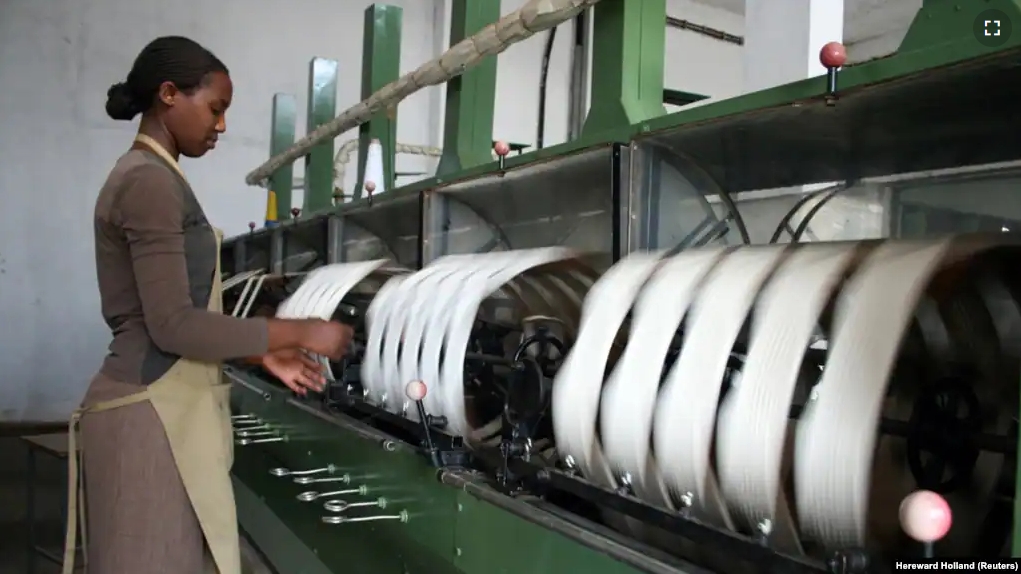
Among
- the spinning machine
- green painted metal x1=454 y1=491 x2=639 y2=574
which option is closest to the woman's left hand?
the spinning machine

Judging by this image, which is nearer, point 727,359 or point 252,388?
point 727,359

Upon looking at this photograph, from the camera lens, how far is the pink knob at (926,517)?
1.76 feet

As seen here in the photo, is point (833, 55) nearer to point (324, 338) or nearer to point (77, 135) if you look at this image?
point (324, 338)

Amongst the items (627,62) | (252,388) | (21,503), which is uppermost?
(627,62)

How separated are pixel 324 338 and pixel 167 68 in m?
0.46

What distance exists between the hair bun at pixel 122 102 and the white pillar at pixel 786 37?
1.55 metres

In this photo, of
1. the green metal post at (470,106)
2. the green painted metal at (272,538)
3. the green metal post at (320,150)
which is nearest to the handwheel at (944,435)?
the green painted metal at (272,538)

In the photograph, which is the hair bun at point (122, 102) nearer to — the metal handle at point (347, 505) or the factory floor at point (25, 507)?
the metal handle at point (347, 505)

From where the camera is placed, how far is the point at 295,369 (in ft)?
4.08

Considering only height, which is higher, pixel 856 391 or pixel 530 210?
pixel 530 210

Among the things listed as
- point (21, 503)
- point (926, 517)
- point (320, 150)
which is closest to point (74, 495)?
point (926, 517)

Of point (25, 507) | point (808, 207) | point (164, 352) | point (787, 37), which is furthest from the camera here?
point (25, 507)

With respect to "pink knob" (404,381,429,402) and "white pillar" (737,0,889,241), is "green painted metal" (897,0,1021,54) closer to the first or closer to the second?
"pink knob" (404,381,429,402)

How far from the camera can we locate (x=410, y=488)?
117 centimetres
